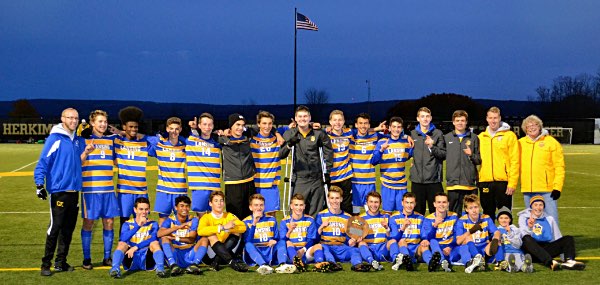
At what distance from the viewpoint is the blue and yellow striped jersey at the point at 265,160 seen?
28.4 feet

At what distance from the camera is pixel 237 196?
27.6 ft

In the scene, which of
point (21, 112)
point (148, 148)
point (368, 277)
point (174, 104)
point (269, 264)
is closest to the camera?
point (368, 277)

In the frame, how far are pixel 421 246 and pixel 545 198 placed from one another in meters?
1.97

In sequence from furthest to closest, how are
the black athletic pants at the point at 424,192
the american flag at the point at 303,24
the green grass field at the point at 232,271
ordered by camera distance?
1. the american flag at the point at 303,24
2. the black athletic pants at the point at 424,192
3. the green grass field at the point at 232,271

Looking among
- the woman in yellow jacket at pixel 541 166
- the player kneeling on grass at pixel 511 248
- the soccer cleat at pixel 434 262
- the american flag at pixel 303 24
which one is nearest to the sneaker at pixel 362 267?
the soccer cleat at pixel 434 262

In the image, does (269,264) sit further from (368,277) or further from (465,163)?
(465,163)

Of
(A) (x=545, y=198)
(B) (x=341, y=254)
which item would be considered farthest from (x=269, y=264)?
(A) (x=545, y=198)

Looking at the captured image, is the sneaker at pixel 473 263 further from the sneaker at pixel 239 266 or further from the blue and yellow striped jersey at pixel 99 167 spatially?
the blue and yellow striped jersey at pixel 99 167

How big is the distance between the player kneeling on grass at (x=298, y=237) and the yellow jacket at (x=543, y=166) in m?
2.97

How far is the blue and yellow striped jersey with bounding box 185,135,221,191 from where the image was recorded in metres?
8.27

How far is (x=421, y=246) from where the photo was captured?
773cm

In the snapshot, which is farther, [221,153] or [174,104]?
[174,104]

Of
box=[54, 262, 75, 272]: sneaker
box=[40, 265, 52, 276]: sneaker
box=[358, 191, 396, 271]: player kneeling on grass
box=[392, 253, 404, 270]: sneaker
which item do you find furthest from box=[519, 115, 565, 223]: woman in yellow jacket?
box=[40, 265, 52, 276]: sneaker

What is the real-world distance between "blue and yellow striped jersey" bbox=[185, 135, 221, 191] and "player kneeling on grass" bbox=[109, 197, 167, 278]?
87 cm
